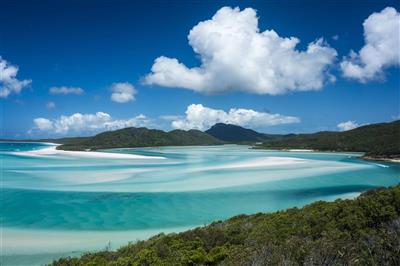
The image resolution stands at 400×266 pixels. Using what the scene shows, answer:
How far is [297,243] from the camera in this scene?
24.0ft

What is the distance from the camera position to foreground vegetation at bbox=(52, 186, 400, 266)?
6.14 m

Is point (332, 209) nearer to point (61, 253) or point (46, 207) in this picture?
point (61, 253)

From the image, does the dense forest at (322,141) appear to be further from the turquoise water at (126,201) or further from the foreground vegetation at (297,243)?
the foreground vegetation at (297,243)

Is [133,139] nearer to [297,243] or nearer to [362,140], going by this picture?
[362,140]

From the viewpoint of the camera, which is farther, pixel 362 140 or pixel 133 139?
pixel 133 139

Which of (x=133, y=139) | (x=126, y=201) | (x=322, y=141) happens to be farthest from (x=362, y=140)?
(x=133, y=139)

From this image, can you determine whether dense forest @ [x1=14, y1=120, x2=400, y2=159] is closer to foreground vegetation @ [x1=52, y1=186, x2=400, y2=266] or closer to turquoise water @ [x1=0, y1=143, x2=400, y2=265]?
turquoise water @ [x1=0, y1=143, x2=400, y2=265]

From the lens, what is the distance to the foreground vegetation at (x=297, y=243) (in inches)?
242

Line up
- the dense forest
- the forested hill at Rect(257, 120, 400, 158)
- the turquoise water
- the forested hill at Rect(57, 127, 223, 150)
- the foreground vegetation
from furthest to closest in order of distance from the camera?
the forested hill at Rect(57, 127, 223, 150) < the forested hill at Rect(257, 120, 400, 158) < the dense forest < the turquoise water < the foreground vegetation

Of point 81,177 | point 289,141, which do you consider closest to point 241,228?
point 81,177

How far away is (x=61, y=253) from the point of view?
13.4m

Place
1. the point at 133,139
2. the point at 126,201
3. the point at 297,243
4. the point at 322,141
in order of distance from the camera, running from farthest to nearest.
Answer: the point at 133,139, the point at 322,141, the point at 126,201, the point at 297,243

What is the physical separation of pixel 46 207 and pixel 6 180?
15.4 meters

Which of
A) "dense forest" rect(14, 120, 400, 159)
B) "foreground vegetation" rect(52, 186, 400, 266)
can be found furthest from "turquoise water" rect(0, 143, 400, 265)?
"dense forest" rect(14, 120, 400, 159)
